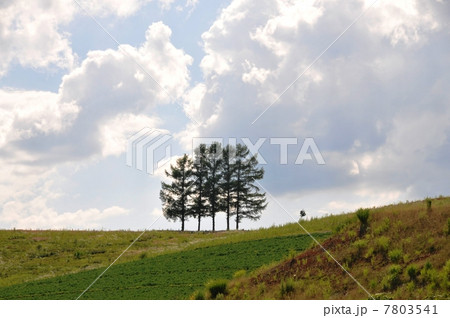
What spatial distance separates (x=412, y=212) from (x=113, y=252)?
1433 inches

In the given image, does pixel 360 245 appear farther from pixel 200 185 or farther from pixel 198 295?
pixel 200 185

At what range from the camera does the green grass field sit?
26688 millimetres

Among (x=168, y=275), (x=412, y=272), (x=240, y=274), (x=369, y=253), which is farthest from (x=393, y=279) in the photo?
(x=168, y=275)

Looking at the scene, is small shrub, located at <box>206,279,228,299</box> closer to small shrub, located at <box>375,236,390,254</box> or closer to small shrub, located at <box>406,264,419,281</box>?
small shrub, located at <box>375,236,390,254</box>

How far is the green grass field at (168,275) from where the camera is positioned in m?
26.7

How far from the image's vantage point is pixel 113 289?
28.2 meters

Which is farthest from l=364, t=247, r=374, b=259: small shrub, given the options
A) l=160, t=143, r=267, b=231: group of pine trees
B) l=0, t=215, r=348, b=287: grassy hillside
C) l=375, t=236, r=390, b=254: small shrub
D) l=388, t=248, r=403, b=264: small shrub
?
l=160, t=143, r=267, b=231: group of pine trees

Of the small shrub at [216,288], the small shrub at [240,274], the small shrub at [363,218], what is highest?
the small shrub at [363,218]

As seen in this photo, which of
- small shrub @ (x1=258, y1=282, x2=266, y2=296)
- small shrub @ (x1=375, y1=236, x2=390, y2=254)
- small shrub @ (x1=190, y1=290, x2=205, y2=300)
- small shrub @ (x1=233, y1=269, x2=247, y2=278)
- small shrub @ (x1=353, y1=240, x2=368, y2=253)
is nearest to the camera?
small shrub @ (x1=375, y1=236, x2=390, y2=254)

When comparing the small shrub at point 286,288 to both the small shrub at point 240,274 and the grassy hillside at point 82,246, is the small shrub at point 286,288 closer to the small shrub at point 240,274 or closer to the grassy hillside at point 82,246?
the small shrub at point 240,274

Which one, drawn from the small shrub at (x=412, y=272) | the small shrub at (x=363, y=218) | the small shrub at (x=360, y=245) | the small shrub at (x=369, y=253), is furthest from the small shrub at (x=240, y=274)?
the small shrub at (x=412, y=272)

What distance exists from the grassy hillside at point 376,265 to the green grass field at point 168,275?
122 inches

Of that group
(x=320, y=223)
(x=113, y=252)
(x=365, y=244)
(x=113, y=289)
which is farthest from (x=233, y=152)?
(x=365, y=244)

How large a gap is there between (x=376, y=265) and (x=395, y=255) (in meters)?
A: 0.90
